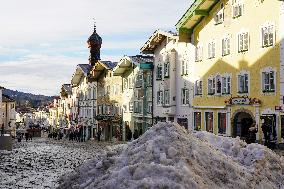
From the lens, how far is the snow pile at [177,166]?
8453 millimetres

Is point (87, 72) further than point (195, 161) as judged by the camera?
Yes

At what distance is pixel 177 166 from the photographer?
880cm

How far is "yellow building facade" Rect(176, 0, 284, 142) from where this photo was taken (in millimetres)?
27016

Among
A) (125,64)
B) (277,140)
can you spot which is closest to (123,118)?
(125,64)

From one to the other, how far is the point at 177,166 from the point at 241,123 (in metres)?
23.3

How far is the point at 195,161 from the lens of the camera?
928 centimetres

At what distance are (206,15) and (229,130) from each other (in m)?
9.17

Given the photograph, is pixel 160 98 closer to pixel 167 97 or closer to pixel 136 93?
pixel 167 97

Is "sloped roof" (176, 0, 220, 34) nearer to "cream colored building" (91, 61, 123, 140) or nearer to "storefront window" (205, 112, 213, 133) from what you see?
"storefront window" (205, 112, 213, 133)

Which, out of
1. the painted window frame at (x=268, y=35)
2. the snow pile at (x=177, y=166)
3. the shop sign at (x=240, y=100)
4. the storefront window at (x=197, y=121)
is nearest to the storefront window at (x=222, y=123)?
the shop sign at (x=240, y=100)

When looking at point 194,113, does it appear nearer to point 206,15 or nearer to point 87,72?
point 206,15

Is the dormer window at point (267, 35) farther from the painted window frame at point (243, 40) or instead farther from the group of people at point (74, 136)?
the group of people at point (74, 136)

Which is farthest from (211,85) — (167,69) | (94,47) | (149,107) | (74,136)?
(94,47)

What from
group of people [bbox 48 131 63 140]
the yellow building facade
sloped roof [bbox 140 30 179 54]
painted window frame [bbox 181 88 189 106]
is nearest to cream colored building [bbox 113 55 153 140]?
sloped roof [bbox 140 30 179 54]
